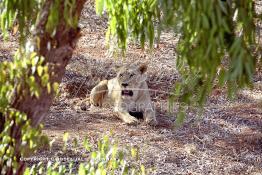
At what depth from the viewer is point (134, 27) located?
10.6 feet

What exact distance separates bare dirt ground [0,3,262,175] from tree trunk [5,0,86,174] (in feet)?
9.31

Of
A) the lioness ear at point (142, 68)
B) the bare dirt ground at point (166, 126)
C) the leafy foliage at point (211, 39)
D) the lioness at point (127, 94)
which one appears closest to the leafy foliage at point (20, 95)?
the leafy foliage at point (211, 39)

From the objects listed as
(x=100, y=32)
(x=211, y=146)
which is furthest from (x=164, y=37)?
(x=211, y=146)

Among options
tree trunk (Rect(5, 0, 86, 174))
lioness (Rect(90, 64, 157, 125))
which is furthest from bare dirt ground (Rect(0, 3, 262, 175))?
tree trunk (Rect(5, 0, 86, 174))

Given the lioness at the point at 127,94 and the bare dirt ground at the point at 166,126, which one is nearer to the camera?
the bare dirt ground at the point at 166,126

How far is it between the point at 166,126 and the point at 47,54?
4.58 meters

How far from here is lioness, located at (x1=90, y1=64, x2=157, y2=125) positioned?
712 centimetres

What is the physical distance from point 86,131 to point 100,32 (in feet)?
9.66

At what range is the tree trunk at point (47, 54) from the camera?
260 cm

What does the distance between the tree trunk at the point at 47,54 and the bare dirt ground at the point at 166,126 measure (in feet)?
9.31

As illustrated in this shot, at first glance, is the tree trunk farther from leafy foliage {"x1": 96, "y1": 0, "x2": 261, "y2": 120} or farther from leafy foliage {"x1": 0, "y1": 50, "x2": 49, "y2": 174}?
leafy foliage {"x1": 96, "y1": 0, "x2": 261, "y2": 120}

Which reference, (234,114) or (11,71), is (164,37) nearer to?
(234,114)

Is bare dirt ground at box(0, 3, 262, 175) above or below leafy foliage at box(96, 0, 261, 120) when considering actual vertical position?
below

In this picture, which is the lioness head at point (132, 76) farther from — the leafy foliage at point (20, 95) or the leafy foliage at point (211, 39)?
the leafy foliage at point (211, 39)
